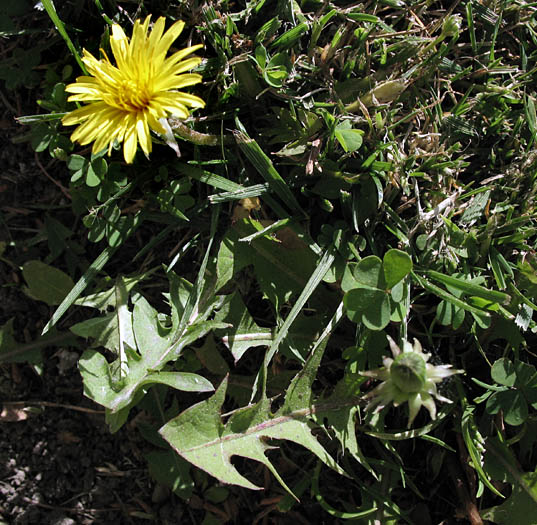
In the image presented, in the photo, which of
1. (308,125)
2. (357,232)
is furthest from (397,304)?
(308,125)

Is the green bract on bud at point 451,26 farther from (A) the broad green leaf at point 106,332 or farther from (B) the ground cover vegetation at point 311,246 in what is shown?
(A) the broad green leaf at point 106,332

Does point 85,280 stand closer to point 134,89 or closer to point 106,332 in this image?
point 106,332

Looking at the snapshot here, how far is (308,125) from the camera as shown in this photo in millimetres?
2443

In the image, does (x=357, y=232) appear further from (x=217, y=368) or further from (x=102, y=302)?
(x=102, y=302)

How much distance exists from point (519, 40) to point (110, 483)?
2.86m

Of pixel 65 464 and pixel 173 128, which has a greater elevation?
pixel 173 128

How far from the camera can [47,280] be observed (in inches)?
105

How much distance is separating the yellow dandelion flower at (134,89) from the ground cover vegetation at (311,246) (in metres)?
0.18

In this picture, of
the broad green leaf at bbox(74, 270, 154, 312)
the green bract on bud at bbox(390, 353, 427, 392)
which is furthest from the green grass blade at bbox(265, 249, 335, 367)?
the broad green leaf at bbox(74, 270, 154, 312)

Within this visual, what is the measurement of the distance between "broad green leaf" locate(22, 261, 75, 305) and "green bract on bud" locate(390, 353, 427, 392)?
1.57 m

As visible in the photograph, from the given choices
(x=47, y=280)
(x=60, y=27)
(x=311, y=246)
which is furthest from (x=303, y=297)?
(x=60, y=27)

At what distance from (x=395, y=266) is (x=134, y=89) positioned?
1.19m

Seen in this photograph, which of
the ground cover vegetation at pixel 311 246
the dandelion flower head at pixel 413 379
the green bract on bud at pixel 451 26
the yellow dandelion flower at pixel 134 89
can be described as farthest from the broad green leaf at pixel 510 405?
the yellow dandelion flower at pixel 134 89

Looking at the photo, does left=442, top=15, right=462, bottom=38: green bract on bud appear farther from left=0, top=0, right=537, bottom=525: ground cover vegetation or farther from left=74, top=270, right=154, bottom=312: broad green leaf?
left=74, top=270, right=154, bottom=312: broad green leaf
